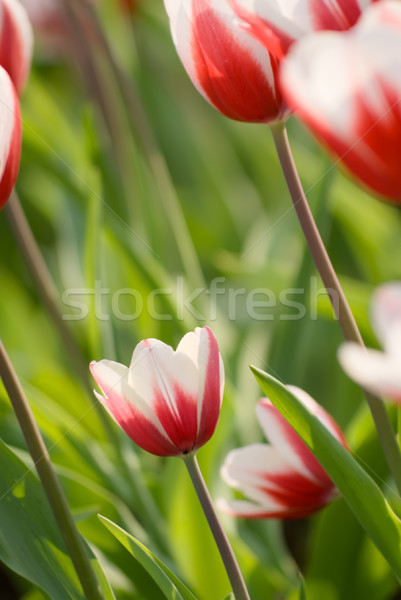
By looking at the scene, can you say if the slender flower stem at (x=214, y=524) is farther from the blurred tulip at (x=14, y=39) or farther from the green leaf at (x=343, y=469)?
the blurred tulip at (x=14, y=39)

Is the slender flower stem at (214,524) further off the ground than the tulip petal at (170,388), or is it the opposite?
the tulip petal at (170,388)

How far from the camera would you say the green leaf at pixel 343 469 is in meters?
0.40

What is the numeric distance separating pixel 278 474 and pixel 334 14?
0.91 feet

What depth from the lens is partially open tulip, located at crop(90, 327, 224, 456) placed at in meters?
0.38

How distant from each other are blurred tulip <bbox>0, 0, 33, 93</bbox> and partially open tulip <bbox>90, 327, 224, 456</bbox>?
11.3 inches

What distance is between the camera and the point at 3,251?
1.28 meters

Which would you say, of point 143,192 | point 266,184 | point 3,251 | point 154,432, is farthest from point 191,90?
point 154,432

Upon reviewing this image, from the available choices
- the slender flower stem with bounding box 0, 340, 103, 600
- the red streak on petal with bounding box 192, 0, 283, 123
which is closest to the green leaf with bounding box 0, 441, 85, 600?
the slender flower stem with bounding box 0, 340, 103, 600

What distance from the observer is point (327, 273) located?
407 mm

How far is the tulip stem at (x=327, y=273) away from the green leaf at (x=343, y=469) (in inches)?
0.9

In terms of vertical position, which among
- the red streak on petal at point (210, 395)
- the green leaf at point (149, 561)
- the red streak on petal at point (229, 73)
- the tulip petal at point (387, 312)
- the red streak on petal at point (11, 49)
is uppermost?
the red streak on petal at point (11, 49)

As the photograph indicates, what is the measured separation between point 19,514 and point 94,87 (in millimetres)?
850

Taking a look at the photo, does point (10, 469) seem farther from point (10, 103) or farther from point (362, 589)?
point (362, 589)

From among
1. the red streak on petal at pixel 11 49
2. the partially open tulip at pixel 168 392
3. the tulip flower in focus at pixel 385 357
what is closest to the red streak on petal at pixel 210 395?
the partially open tulip at pixel 168 392
